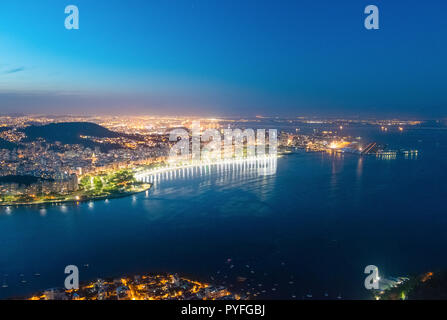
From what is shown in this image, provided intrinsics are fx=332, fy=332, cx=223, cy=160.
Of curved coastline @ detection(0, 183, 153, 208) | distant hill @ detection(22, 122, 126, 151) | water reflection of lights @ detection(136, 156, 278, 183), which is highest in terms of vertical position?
distant hill @ detection(22, 122, 126, 151)

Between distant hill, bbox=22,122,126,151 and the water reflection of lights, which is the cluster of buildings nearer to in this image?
the water reflection of lights

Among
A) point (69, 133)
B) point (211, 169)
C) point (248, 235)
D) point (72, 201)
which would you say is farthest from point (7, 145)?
point (248, 235)

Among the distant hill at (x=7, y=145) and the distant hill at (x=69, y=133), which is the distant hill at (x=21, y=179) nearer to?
the distant hill at (x=7, y=145)

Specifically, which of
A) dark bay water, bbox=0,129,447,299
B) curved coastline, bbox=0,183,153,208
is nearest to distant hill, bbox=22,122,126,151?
curved coastline, bbox=0,183,153,208

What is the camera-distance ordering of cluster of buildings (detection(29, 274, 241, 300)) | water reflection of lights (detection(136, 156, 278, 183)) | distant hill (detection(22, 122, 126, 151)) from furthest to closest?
distant hill (detection(22, 122, 126, 151))
water reflection of lights (detection(136, 156, 278, 183))
cluster of buildings (detection(29, 274, 241, 300))
